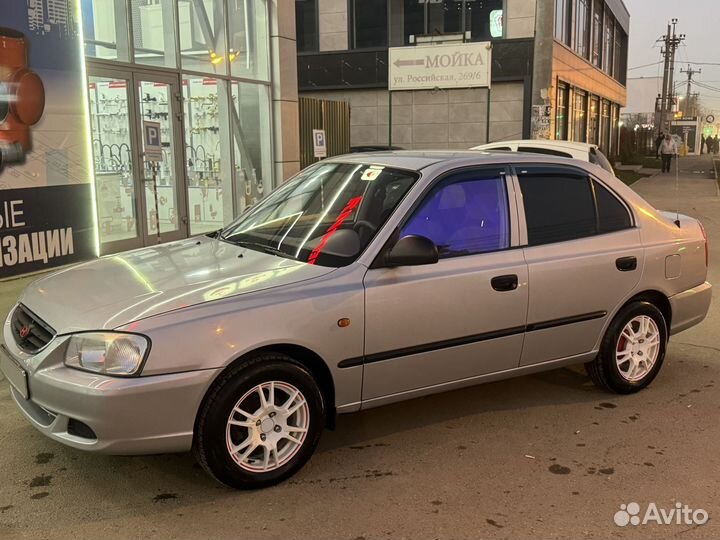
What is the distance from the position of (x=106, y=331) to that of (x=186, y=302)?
389 millimetres

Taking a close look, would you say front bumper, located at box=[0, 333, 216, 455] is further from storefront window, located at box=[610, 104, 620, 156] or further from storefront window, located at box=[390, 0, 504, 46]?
storefront window, located at box=[610, 104, 620, 156]

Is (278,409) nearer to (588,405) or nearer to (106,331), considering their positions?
(106,331)

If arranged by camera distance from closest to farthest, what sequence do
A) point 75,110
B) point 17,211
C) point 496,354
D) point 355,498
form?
point 355,498, point 496,354, point 17,211, point 75,110

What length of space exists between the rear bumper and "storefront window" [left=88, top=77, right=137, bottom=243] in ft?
24.8

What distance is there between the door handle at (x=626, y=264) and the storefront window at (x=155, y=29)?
26.7 feet

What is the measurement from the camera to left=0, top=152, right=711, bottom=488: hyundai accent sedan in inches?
132

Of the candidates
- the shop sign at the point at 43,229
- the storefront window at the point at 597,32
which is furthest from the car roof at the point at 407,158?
the storefront window at the point at 597,32

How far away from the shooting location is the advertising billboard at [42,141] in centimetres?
829

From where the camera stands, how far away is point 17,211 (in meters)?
8.44

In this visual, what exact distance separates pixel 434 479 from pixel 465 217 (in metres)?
1.54

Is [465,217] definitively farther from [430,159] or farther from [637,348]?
[637,348]

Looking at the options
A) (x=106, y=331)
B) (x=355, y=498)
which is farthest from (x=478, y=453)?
(x=106, y=331)

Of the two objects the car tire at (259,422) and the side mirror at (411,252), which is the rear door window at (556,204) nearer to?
the side mirror at (411,252)

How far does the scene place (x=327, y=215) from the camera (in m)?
4.39
